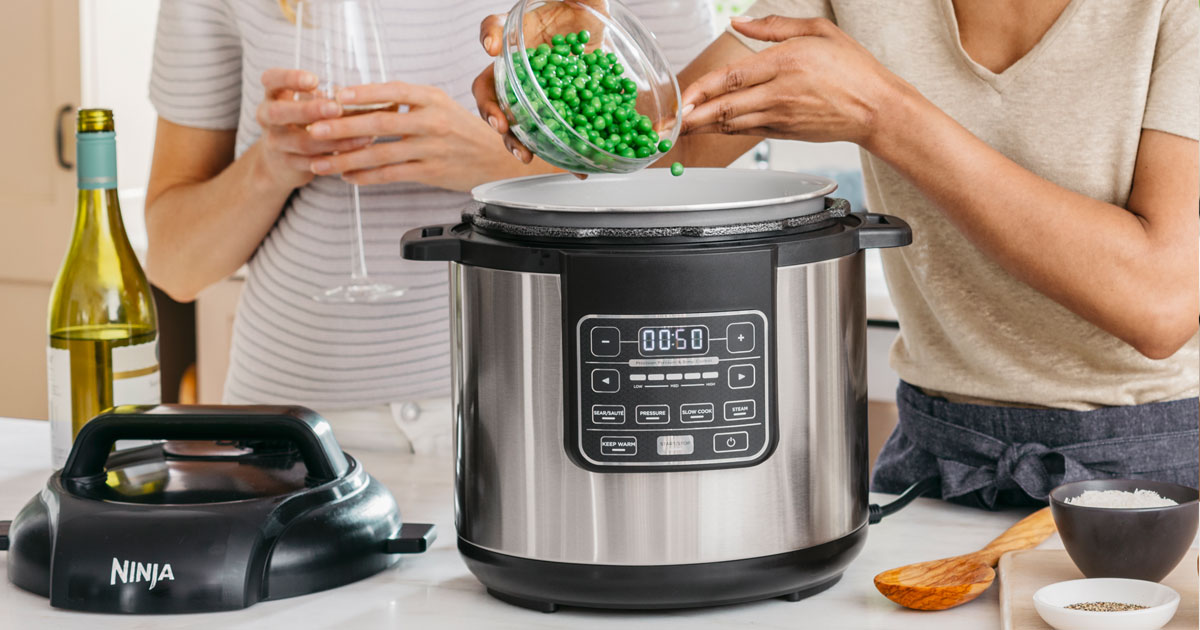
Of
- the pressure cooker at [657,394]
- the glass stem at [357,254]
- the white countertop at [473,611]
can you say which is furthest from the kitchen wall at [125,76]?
the pressure cooker at [657,394]

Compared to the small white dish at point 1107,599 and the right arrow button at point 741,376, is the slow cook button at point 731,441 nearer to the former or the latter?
the right arrow button at point 741,376

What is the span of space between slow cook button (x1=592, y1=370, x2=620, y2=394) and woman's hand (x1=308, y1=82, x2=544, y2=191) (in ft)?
1.49

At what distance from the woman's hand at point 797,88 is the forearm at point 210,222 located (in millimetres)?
563

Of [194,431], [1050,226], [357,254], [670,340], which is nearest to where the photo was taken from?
[670,340]

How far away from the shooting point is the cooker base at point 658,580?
0.84 metres

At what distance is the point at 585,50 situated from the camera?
105 centimetres

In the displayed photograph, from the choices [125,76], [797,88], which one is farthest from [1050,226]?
[125,76]

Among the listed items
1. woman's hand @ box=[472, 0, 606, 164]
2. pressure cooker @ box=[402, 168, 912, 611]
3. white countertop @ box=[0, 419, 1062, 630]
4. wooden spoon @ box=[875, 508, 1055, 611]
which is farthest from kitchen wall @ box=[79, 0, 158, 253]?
wooden spoon @ box=[875, 508, 1055, 611]

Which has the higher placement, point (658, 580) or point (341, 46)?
point (341, 46)

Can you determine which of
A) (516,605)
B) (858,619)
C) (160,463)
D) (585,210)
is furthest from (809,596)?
(160,463)

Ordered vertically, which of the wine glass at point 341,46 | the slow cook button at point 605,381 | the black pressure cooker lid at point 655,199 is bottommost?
the slow cook button at point 605,381

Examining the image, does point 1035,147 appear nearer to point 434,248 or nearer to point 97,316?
point 434,248

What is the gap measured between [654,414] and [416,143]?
1.69 feet

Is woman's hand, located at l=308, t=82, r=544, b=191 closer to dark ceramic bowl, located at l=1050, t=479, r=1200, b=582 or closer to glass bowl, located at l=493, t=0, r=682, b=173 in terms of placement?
glass bowl, located at l=493, t=0, r=682, b=173
